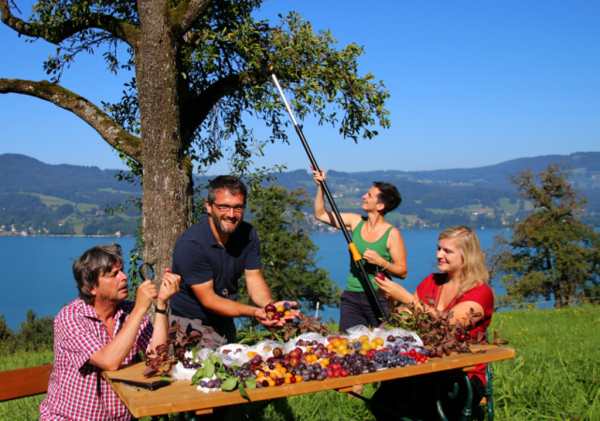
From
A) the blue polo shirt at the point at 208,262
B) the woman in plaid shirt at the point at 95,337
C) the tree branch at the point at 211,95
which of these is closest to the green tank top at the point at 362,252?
the blue polo shirt at the point at 208,262

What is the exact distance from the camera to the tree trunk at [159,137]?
16.9 ft

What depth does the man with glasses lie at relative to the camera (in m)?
3.08

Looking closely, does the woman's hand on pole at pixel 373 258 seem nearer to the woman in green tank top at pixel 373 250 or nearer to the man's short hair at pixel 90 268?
the woman in green tank top at pixel 373 250

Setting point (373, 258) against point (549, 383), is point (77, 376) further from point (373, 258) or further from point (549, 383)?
point (549, 383)

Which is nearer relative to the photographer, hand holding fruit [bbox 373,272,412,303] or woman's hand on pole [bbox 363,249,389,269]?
hand holding fruit [bbox 373,272,412,303]

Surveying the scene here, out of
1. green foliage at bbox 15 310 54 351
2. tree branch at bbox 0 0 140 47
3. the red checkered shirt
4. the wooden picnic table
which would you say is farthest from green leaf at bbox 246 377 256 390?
green foliage at bbox 15 310 54 351

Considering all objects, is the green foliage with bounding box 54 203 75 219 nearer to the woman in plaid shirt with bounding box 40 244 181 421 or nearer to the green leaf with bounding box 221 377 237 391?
the woman in plaid shirt with bounding box 40 244 181 421

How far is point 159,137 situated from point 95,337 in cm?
317

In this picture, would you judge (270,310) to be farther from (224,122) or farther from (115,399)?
(224,122)

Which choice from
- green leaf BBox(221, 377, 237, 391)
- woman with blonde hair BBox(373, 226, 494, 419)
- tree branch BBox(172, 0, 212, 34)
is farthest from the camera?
tree branch BBox(172, 0, 212, 34)

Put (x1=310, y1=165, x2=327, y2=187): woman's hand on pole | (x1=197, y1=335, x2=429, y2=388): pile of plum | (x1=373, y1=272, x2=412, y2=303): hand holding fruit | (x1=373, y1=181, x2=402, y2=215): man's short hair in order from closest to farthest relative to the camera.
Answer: (x1=197, y1=335, x2=429, y2=388): pile of plum
(x1=373, y1=272, x2=412, y2=303): hand holding fruit
(x1=373, y1=181, x2=402, y2=215): man's short hair
(x1=310, y1=165, x2=327, y2=187): woman's hand on pole

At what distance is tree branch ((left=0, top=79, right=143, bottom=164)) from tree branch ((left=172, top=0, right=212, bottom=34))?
1.60 metres

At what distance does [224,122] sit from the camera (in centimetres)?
835

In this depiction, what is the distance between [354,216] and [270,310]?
207 centimetres
